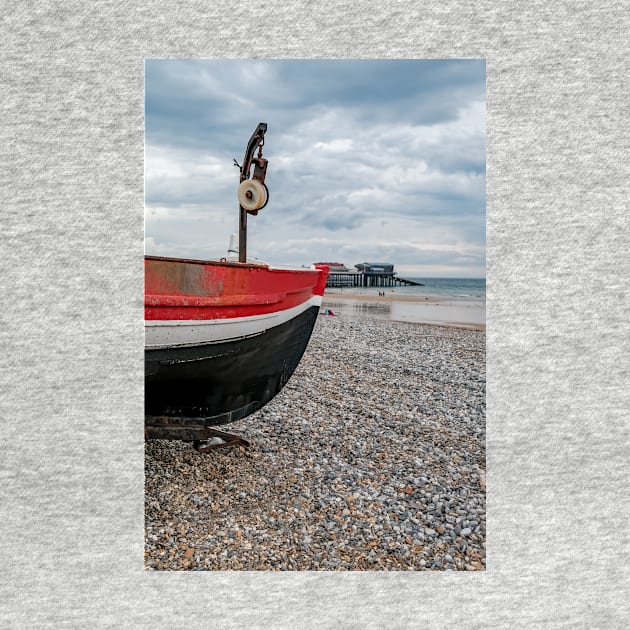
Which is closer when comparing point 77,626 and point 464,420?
point 77,626

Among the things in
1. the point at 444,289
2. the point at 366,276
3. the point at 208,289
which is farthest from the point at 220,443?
the point at 444,289

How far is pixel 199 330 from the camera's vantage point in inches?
77.1

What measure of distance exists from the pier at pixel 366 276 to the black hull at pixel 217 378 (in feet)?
1.18

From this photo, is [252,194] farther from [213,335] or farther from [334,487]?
[334,487]

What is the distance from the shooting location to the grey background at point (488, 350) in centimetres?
175

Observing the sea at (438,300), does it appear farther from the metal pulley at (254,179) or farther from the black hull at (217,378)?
the metal pulley at (254,179)

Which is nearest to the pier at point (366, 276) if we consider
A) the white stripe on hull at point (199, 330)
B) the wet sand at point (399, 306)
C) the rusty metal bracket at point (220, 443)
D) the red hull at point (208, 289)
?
the wet sand at point (399, 306)

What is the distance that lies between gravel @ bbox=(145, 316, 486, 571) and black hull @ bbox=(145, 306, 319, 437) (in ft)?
0.29

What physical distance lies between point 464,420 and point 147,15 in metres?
2.16

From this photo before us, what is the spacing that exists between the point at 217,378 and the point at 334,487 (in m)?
0.68

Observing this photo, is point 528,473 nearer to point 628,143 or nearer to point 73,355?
point 628,143

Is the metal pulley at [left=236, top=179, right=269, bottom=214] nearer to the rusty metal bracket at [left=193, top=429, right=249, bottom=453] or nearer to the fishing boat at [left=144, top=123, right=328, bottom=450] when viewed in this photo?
the fishing boat at [left=144, top=123, right=328, bottom=450]

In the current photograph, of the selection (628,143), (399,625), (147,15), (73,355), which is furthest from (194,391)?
(628,143)

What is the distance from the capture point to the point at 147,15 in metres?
1.82
